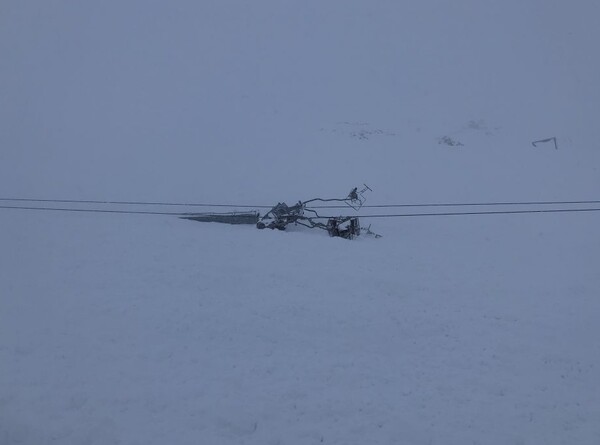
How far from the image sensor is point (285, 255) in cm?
1543

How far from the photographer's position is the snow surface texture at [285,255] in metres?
9.16

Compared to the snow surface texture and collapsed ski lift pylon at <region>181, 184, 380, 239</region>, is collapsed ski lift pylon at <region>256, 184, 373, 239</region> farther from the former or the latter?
the snow surface texture

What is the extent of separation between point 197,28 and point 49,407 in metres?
38.3

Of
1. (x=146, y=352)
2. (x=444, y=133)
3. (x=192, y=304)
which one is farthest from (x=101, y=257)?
(x=444, y=133)

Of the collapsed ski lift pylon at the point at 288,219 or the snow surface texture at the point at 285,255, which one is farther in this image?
the collapsed ski lift pylon at the point at 288,219

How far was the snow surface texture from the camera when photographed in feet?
30.0

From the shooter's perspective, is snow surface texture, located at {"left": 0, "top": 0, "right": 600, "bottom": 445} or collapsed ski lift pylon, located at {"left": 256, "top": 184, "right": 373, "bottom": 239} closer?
snow surface texture, located at {"left": 0, "top": 0, "right": 600, "bottom": 445}

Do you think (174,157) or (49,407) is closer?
(49,407)

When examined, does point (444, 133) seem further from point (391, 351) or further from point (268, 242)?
point (391, 351)

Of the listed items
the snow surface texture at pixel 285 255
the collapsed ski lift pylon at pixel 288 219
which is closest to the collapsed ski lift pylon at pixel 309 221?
the collapsed ski lift pylon at pixel 288 219

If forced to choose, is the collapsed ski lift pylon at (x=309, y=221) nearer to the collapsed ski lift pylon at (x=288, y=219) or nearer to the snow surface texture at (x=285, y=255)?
the collapsed ski lift pylon at (x=288, y=219)

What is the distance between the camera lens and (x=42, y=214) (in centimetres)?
1773

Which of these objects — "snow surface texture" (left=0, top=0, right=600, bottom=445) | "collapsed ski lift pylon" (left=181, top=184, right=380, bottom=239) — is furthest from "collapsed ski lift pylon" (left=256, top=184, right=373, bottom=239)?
"snow surface texture" (left=0, top=0, right=600, bottom=445)

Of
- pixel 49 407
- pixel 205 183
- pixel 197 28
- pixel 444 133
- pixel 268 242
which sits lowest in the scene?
pixel 49 407
